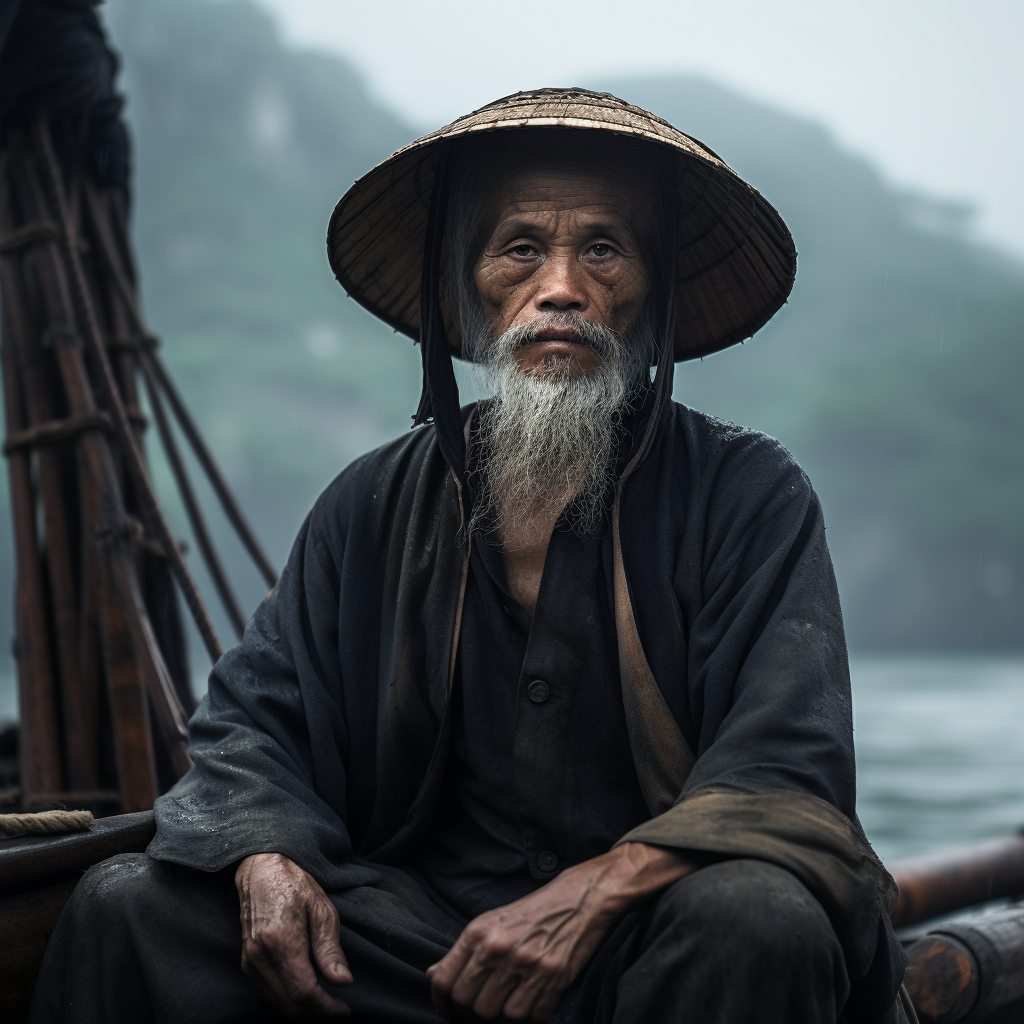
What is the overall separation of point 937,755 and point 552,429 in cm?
2389

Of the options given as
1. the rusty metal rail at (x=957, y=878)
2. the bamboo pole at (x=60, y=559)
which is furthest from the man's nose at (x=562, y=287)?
the rusty metal rail at (x=957, y=878)

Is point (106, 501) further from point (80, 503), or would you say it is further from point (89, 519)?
point (80, 503)

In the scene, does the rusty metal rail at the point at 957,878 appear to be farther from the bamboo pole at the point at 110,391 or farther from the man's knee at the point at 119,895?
the man's knee at the point at 119,895

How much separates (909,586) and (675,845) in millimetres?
49474

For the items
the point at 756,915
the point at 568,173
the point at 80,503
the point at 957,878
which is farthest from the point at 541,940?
the point at 957,878

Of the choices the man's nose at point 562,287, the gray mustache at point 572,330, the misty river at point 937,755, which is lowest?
the misty river at point 937,755

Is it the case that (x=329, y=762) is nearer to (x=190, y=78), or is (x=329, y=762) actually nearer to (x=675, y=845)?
(x=675, y=845)

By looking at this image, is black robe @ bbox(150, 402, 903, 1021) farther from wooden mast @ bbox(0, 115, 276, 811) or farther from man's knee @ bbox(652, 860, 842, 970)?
wooden mast @ bbox(0, 115, 276, 811)

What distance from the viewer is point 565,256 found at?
5.80 ft

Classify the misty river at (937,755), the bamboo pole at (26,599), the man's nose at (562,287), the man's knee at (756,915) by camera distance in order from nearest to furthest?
the man's knee at (756,915) → the man's nose at (562,287) → the bamboo pole at (26,599) → the misty river at (937,755)

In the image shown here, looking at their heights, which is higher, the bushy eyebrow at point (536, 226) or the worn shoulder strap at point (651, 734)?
the bushy eyebrow at point (536, 226)

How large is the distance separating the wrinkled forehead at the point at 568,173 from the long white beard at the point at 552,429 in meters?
0.21

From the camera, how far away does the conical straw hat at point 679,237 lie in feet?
5.74

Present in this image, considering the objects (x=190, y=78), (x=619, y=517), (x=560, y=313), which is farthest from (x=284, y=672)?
(x=190, y=78)
